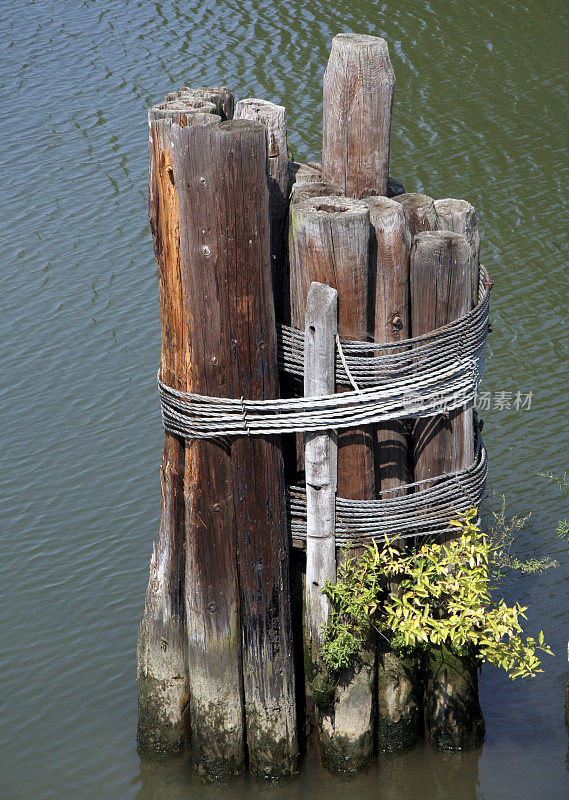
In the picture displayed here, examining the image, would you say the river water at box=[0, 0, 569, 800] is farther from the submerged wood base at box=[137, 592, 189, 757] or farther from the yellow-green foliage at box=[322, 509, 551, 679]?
the yellow-green foliage at box=[322, 509, 551, 679]

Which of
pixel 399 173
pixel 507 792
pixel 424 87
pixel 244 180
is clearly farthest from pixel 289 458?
pixel 424 87

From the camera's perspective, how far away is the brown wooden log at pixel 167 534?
488 cm

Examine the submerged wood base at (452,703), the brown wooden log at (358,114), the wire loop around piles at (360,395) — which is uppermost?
the brown wooden log at (358,114)

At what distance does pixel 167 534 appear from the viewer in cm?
Result: 539

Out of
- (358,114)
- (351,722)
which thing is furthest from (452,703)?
(358,114)

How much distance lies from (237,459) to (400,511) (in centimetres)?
94

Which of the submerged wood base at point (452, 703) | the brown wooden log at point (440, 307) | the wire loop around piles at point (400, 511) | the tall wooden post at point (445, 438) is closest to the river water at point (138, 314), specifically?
the submerged wood base at point (452, 703)

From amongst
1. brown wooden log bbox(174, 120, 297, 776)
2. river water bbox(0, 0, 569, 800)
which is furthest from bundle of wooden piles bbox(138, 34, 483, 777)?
river water bbox(0, 0, 569, 800)

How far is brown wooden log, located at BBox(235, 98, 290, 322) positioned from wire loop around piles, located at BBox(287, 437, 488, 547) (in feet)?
3.52

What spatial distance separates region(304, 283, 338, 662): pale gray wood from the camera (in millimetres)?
4945

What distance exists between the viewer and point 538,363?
953cm

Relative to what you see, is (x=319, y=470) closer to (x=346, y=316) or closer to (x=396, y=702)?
(x=346, y=316)

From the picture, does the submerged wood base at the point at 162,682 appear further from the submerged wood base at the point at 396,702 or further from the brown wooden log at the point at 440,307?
the brown wooden log at the point at 440,307

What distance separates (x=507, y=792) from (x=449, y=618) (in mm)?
1219
